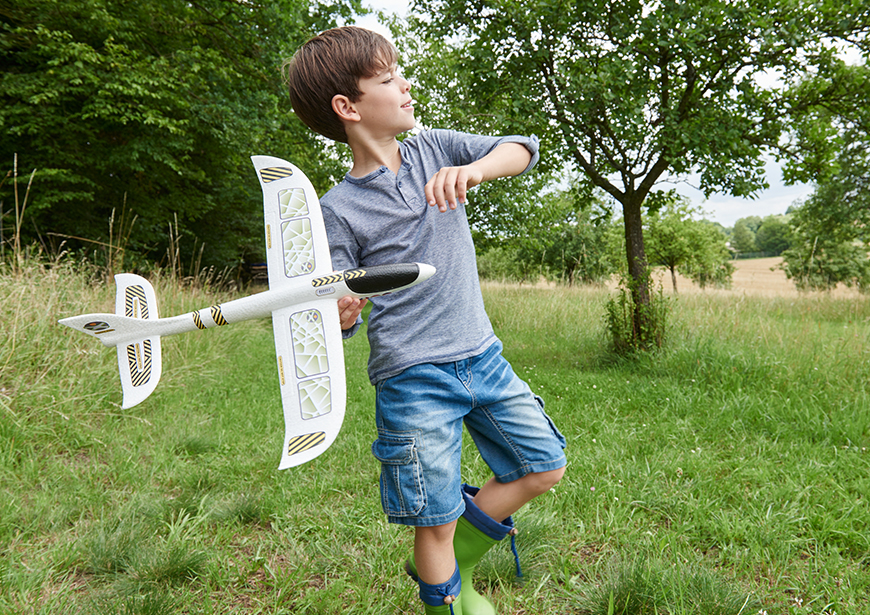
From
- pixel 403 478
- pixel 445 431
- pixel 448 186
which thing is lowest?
pixel 403 478

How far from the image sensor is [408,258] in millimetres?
1474

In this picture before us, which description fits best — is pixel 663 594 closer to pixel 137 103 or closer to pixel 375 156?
pixel 375 156

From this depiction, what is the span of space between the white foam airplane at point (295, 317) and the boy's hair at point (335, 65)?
1.11ft

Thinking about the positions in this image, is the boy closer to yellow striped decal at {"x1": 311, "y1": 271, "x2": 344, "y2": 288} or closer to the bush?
yellow striped decal at {"x1": 311, "y1": 271, "x2": 344, "y2": 288}

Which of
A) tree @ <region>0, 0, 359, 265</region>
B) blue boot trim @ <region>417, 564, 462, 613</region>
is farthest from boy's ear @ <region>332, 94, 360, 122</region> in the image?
tree @ <region>0, 0, 359, 265</region>

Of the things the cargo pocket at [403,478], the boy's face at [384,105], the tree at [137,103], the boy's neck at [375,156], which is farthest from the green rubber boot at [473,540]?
the tree at [137,103]

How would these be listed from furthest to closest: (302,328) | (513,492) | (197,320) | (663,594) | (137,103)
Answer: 1. (137,103)
2. (663,594)
3. (513,492)
4. (197,320)
5. (302,328)

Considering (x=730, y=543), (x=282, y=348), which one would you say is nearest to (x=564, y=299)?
(x=730, y=543)

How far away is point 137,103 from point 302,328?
861 cm

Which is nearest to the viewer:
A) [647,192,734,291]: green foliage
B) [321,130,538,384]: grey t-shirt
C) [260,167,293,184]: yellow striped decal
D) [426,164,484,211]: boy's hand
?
[426,164,484,211]: boy's hand

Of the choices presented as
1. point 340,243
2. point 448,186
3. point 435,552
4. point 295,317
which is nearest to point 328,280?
point 295,317

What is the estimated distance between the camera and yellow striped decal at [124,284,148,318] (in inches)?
56.9

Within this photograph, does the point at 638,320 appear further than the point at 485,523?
Yes

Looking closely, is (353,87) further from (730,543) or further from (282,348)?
(730,543)
